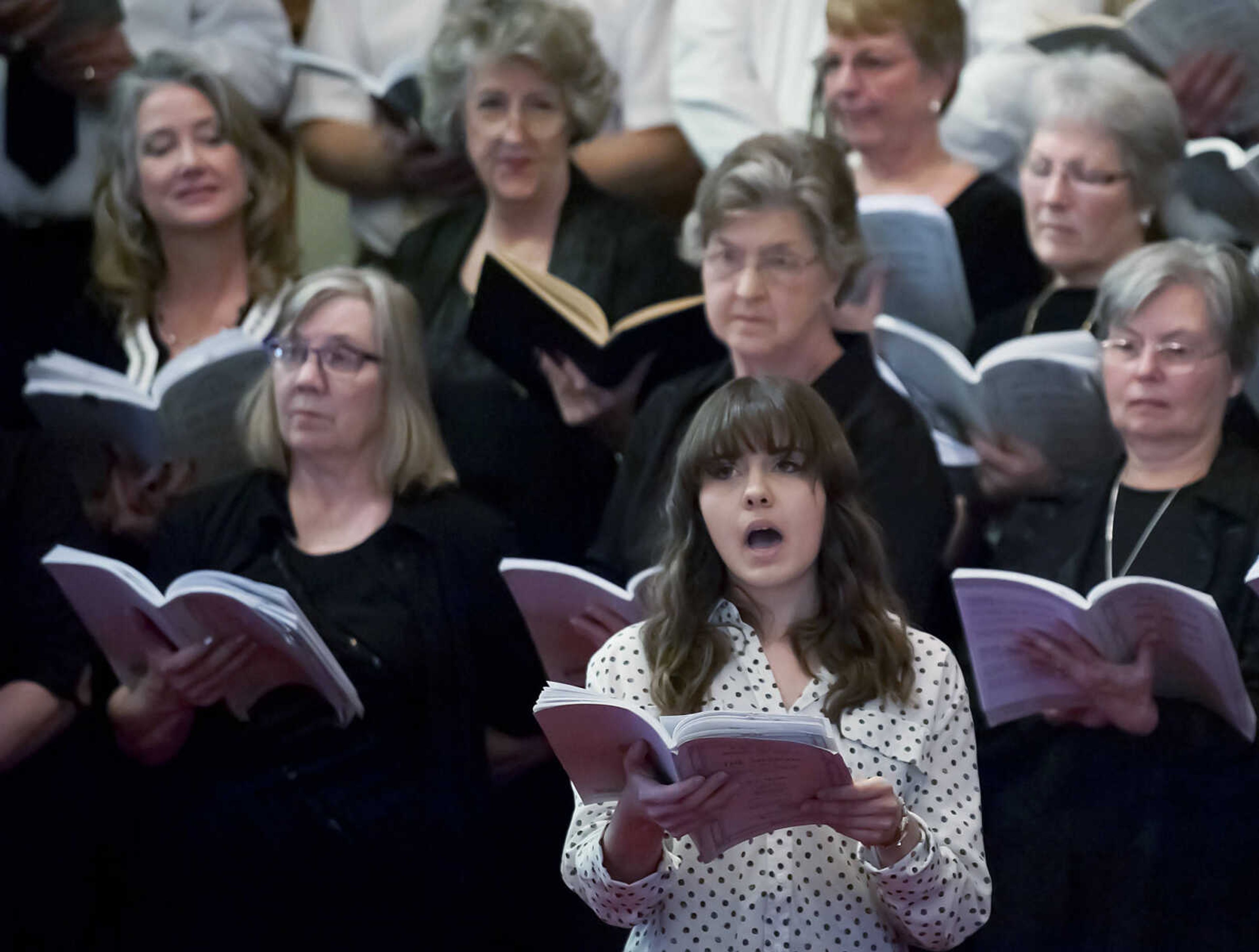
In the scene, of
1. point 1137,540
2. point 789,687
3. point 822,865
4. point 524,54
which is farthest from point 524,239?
point 822,865

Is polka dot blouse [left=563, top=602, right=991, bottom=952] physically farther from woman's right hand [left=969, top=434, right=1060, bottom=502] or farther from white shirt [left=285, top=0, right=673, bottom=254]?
white shirt [left=285, top=0, right=673, bottom=254]

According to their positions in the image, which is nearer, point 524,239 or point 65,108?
point 524,239

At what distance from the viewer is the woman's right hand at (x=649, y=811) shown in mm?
1889

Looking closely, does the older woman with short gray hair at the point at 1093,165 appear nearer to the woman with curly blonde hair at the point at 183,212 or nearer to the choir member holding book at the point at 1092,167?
the choir member holding book at the point at 1092,167

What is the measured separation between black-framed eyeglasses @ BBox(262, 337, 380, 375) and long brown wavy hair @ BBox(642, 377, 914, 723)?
3.49 feet

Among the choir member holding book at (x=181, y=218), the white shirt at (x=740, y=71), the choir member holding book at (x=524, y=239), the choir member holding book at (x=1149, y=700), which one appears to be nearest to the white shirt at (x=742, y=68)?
the white shirt at (x=740, y=71)

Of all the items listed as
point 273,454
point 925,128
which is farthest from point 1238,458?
point 273,454

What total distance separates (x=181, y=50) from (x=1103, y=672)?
7.77 ft

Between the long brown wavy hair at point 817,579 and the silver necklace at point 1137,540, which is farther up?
the long brown wavy hair at point 817,579

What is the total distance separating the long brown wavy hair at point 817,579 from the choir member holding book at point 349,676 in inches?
36.5

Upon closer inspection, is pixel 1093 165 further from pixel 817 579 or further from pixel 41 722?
pixel 41 722

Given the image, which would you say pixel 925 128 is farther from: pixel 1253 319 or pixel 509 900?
pixel 509 900

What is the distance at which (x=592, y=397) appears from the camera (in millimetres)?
3307

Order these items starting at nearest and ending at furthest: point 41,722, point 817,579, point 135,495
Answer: point 817,579
point 41,722
point 135,495
